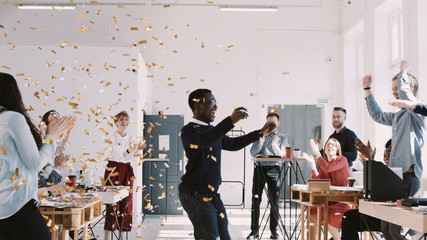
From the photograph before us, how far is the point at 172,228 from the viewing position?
8.73 m

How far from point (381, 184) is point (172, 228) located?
18.1ft

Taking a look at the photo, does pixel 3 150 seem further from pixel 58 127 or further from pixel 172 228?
pixel 172 228

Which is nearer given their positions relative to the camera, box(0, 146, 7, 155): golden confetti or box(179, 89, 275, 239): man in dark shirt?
box(0, 146, 7, 155): golden confetti

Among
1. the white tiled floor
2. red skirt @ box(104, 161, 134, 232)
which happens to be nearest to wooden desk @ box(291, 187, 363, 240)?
the white tiled floor

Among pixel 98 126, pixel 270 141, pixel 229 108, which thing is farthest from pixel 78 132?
pixel 229 108

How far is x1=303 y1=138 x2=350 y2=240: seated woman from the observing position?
548 cm

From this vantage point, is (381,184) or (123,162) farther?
(123,162)

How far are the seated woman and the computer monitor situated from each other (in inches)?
68.6

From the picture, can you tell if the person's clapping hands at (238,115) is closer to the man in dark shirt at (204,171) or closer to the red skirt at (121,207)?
the man in dark shirt at (204,171)

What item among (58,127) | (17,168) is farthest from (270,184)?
(17,168)

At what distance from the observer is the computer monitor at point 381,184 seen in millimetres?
3688

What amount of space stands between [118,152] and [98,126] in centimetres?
223

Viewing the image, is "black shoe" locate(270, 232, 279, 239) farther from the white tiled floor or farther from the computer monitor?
the computer monitor

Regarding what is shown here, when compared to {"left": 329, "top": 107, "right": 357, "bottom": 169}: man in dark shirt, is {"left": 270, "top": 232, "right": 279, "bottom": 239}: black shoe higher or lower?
lower
